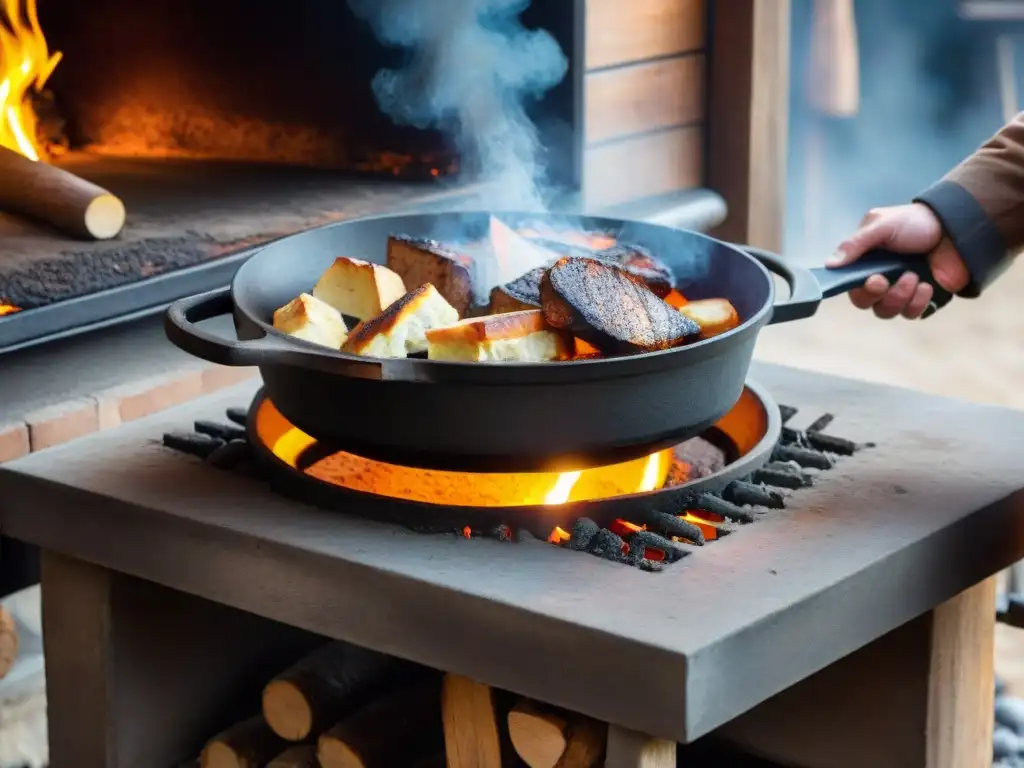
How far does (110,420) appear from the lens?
78.4 inches

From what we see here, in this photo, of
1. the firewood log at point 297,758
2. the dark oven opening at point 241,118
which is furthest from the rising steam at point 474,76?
the firewood log at point 297,758

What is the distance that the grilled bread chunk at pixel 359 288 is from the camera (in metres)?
1.49

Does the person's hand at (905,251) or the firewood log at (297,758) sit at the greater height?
the person's hand at (905,251)

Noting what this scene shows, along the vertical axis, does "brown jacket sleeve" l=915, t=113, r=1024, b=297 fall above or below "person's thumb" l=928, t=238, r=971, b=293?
above

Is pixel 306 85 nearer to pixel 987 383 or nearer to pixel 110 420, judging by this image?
pixel 110 420

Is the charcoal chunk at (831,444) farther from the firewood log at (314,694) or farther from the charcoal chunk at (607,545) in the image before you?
the firewood log at (314,694)

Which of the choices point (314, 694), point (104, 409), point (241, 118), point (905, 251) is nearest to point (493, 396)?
point (314, 694)

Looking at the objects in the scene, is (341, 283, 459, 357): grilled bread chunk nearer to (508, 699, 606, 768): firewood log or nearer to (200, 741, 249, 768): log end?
(508, 699, 606, 768): firewood log

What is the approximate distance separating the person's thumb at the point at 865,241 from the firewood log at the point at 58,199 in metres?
1.11

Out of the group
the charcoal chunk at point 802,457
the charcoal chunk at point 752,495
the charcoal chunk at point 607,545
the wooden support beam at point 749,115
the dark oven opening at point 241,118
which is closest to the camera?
the charcoal chunk at point 607,545

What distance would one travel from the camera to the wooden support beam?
2.92 m

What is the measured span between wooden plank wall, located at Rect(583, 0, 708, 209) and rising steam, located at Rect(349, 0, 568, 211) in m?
0.10

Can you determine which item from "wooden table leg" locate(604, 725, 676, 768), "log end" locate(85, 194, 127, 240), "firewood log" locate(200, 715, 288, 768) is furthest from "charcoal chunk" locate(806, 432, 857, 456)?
"log end" locate(85, 194, 127, 240)

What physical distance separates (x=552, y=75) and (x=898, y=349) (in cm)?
183
